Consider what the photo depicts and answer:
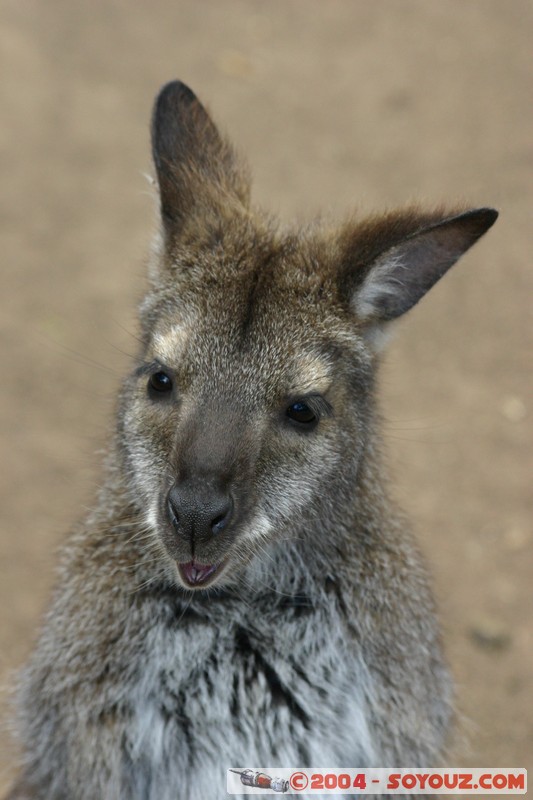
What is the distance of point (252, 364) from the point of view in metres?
2.95

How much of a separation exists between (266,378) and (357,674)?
1080 mm

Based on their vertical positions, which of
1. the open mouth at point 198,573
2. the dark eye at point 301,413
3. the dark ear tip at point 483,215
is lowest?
the open mouth at point 198,573

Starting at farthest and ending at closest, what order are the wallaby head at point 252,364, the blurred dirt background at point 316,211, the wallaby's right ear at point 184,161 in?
the blurred dirt background at point 316,211 < the wallaby's right ear at point 184,161 < the wallaby head at point 252,364

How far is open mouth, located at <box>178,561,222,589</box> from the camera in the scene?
290 cm

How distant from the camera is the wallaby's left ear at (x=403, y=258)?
2.98m

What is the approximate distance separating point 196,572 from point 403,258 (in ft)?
3.72

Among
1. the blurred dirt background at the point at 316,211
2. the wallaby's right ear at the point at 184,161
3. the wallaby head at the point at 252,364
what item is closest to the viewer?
the wallaby head at the point at 252,364

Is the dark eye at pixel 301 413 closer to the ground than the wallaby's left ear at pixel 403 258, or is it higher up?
closer to the ground

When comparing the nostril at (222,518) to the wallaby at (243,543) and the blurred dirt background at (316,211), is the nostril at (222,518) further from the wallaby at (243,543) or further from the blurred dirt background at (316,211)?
the blurred dirt background at (316,211)

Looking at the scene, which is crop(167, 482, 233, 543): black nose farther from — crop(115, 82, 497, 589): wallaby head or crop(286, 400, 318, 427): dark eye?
crop(286, 400, 318, 427): dark eye

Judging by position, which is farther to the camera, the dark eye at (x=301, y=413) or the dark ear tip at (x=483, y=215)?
the dark eye at (x=301, y=413)

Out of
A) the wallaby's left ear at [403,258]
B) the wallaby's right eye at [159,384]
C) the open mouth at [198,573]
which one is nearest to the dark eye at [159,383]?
the wallaby's right eye at [159,384]

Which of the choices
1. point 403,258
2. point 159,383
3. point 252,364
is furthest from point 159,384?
point 403,258

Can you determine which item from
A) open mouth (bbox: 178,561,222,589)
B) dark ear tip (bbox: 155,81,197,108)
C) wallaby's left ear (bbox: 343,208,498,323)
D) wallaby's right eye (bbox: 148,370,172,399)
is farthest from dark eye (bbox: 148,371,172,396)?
dark ear tip (bbox: 155,81,197,108)
